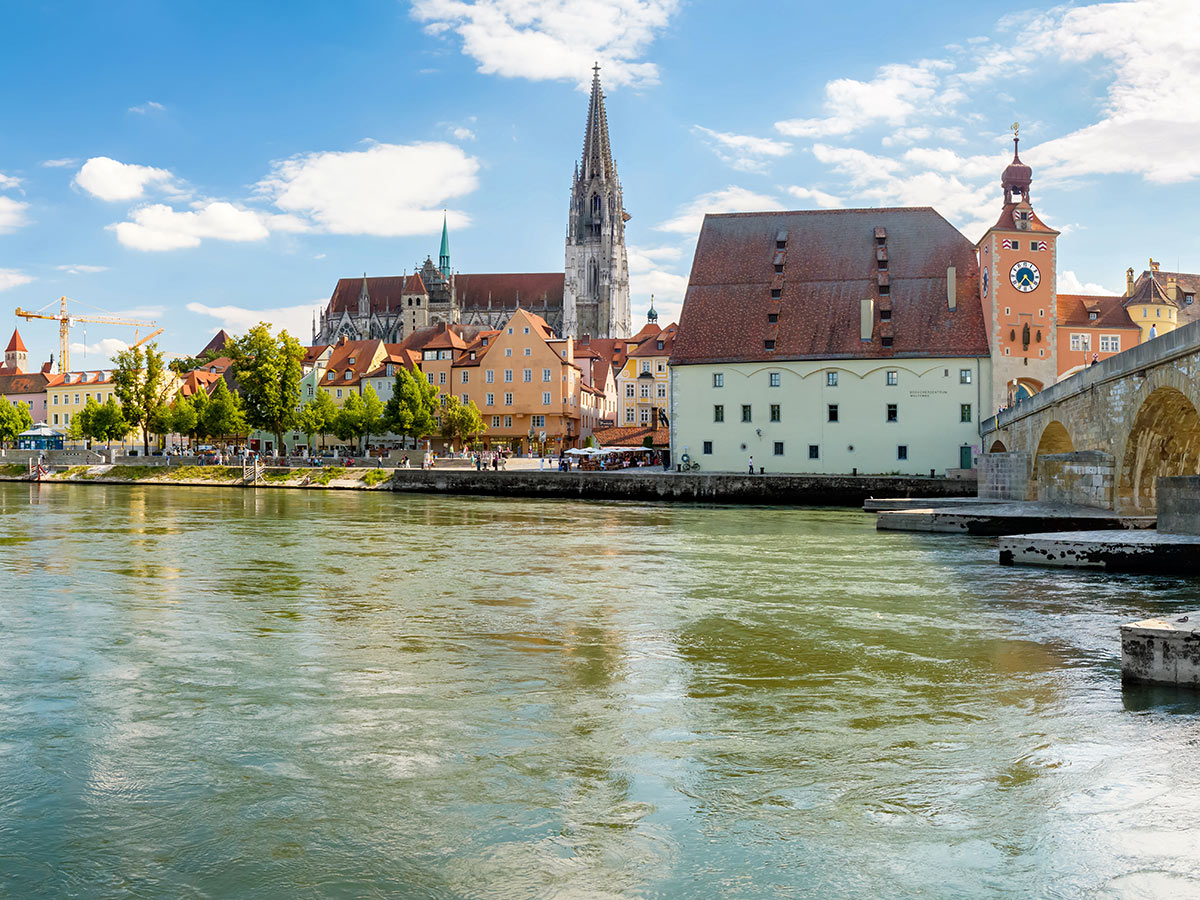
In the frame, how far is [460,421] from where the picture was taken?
3155 inches

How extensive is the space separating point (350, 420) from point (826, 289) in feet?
130

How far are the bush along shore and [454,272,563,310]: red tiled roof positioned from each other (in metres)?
80.7

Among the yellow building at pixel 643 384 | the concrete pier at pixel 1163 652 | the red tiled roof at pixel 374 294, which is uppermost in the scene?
the red tiled roof at pixel 374 294

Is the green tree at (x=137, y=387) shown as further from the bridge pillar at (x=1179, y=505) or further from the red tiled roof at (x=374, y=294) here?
the bridge pillar at (x=1179, y=505)

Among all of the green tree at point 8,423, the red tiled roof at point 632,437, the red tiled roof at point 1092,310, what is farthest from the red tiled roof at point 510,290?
the red tiled roof at point 1092,310

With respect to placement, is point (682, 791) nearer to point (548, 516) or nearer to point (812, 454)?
point (548, 516)

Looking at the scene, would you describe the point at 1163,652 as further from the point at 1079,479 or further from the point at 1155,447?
the point at 1079,479

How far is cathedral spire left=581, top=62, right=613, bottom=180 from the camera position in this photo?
145500 millimetres

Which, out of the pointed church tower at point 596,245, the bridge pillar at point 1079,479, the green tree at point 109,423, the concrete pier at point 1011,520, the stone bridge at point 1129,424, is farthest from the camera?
the pointed church tower at point 596,245

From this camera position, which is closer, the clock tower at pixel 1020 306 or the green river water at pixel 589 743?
the green river water at pixel 589 743

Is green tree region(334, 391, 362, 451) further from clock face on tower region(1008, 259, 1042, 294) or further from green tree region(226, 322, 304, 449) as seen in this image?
clock face on tower region(1008, 259, 1042, 294)

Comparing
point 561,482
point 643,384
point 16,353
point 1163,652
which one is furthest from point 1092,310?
point 16,353

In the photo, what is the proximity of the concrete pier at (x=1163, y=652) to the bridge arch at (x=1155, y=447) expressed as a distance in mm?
13694

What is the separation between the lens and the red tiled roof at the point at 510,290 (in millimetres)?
147750
